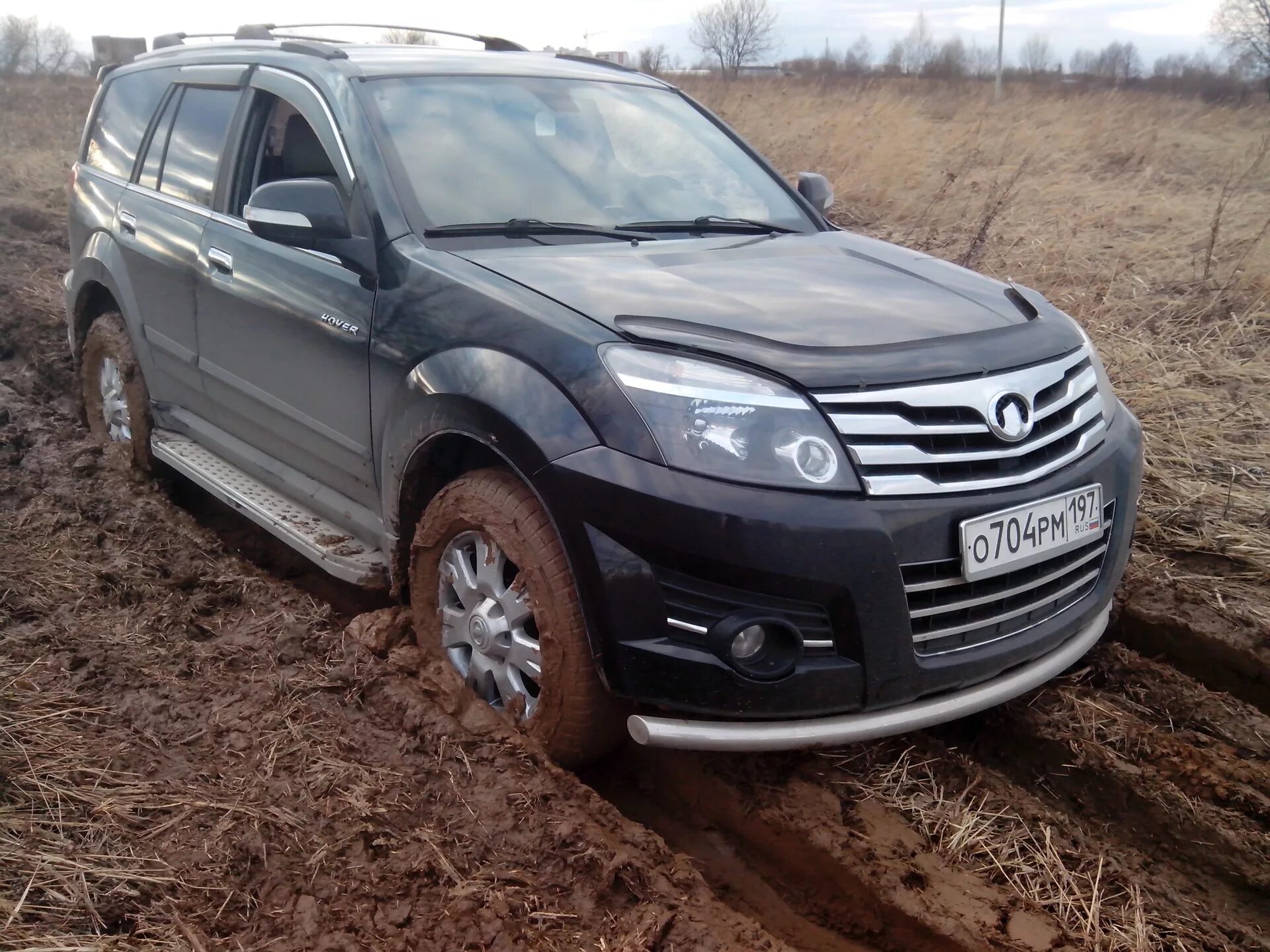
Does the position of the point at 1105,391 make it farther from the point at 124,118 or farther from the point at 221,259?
the point at 124,118

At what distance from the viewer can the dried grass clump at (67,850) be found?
2.01 meters

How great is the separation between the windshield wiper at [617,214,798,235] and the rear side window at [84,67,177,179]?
8.04 feet

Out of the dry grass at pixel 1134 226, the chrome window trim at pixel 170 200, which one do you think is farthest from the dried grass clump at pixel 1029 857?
the chrome window trim at pixel 170 200

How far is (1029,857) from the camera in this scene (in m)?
2.47

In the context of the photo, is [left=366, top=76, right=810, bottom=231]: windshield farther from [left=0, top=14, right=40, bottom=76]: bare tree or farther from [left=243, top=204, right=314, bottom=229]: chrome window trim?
[left=0, top=14, right=40, bottom=76]: bare tree

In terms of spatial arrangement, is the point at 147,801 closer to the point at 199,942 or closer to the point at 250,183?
the point at 199,942

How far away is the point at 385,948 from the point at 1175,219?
896cm

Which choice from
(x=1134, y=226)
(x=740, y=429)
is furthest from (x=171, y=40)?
(x=1134, y=226)

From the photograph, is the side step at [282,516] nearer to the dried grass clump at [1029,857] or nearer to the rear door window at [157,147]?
the rear door window at [157,147]

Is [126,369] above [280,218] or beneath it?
beneath

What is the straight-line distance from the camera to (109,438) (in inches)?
197

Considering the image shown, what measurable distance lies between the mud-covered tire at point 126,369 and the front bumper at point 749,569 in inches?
117

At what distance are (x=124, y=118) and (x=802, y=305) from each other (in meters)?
3.72

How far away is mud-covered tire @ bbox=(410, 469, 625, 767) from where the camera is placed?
7.92 feet
